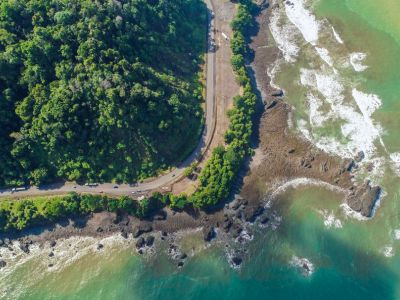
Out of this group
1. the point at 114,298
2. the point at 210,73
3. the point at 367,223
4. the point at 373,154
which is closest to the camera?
the point at 114,298

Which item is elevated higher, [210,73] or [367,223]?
[210,73]

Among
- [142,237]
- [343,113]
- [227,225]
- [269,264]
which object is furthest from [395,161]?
[142,237]

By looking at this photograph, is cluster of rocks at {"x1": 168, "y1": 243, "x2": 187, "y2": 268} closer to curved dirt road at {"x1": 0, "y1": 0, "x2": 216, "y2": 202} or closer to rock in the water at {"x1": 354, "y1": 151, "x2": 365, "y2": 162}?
curved dirt road at {"x1": 0, "y1": 0, "x2": 216, "y2": 202}

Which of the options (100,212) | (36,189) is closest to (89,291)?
(100,212)

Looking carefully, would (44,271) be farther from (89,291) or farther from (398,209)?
(398,209)

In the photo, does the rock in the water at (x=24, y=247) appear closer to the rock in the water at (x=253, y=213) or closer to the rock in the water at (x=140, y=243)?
the rock in the water at (x=140, y=243)

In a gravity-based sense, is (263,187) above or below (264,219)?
above

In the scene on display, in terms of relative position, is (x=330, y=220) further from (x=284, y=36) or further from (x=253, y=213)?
(x=284, y=36)

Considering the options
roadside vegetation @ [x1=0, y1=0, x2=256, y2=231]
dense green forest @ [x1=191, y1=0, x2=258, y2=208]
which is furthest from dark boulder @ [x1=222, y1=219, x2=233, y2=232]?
dense green forest @ [x1=191, y1=0, x2=258, y2=208]
